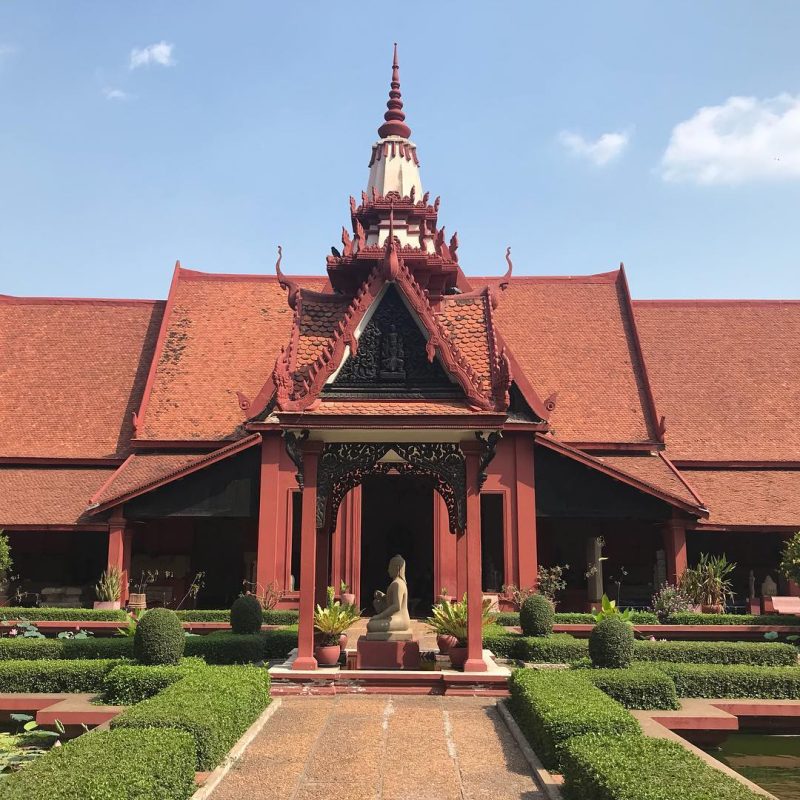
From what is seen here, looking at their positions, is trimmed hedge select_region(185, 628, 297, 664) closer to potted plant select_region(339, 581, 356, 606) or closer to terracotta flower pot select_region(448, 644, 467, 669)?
terracotta flower pot select_region(448, 644, 467, 669)

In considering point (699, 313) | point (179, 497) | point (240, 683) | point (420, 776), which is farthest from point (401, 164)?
point (420, 776)

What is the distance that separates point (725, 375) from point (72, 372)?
1752 centimetres

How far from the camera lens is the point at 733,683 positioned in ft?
31.9

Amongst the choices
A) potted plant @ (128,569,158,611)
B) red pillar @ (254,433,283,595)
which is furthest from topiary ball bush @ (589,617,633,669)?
potted plant @ (128,569,158,611)

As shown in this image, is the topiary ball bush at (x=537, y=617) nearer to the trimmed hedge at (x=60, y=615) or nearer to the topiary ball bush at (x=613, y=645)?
the topiary ball bush at (x=613, y=645)

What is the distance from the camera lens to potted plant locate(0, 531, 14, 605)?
1547 cm

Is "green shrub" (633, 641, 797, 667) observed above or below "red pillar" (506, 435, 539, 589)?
below

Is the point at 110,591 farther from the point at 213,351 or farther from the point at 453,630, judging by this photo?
the point at 453,630

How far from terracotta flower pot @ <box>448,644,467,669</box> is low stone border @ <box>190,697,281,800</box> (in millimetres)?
2209

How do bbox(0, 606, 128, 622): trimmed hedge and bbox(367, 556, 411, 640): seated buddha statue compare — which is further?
bbox(0, 606, 128, 622): trimmed hedge

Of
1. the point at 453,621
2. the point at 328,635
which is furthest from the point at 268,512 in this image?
the point at 453,621

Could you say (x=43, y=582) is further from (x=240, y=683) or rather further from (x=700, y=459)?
(x=700, y=459)

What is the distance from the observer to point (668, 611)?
14.5m

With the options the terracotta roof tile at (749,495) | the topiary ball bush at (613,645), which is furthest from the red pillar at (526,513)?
the topiary ball bush at (613,645)
